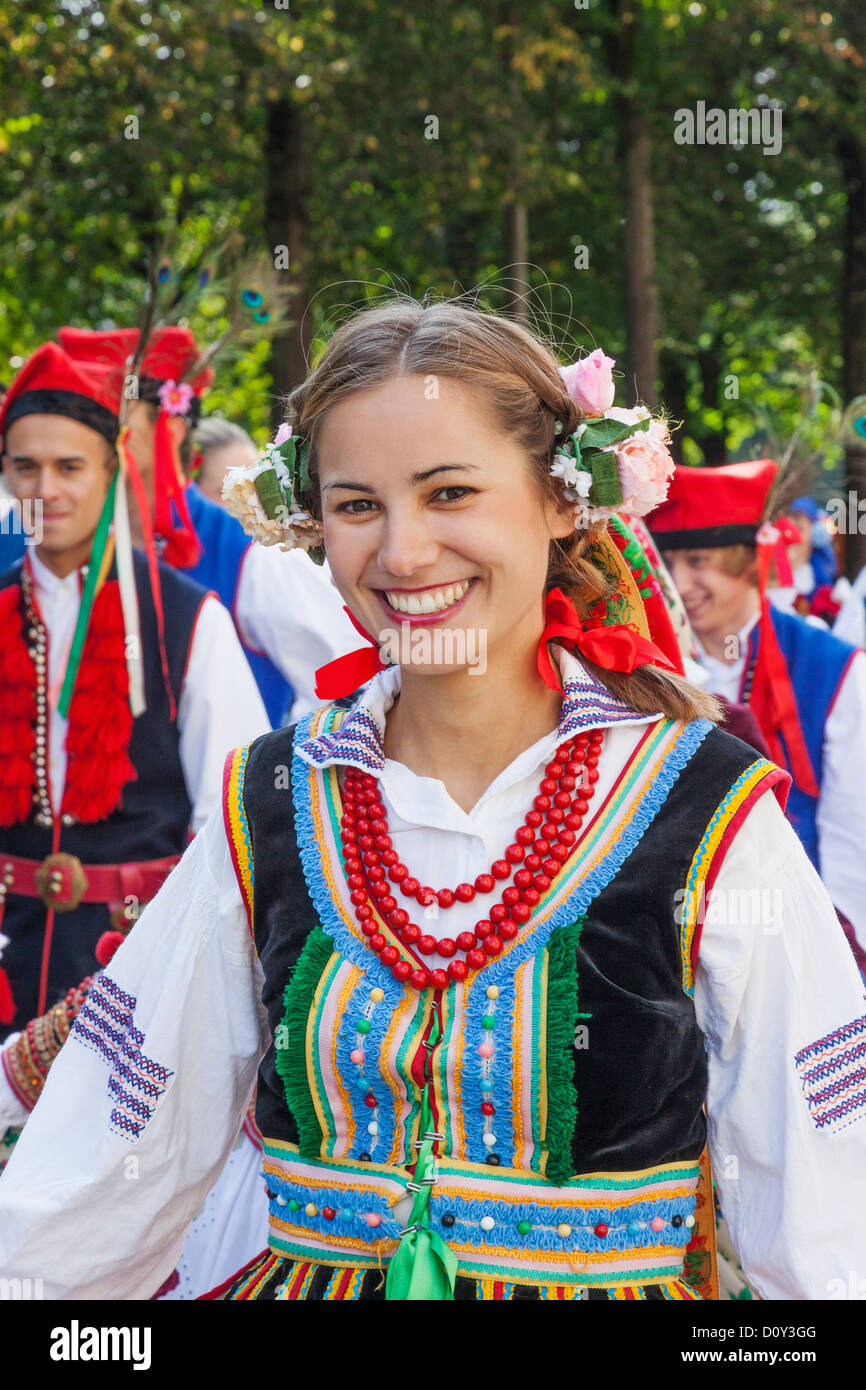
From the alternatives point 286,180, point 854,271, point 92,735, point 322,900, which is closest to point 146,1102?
point 322,900

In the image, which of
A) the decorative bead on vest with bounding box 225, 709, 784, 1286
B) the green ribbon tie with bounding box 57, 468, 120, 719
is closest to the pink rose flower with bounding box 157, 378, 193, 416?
the green ribbon tie with bounding box 57, 468, 120, 719

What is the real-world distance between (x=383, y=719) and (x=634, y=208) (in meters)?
11.6

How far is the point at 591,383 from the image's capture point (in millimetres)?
2199

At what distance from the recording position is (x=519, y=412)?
2.08m

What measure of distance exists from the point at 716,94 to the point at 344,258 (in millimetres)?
3877

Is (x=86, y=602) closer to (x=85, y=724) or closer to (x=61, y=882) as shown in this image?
(x=85, y=724)

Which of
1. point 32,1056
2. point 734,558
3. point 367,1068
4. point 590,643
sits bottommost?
point 32,1056

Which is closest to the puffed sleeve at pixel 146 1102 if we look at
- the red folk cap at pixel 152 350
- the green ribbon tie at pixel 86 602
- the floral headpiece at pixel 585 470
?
the floral headpiece at pixel 585 470

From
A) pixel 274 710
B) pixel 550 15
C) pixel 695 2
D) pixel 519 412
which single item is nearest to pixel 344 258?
pixel 550 15

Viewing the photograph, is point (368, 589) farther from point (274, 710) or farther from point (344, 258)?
point (344, 258)

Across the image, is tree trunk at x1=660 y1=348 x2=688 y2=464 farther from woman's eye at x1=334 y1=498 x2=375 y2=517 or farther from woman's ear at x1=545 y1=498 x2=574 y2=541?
woman's eye at x1=334 y1=498 x2=375 y2=517

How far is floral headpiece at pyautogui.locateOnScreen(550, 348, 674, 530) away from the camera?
Answer: 215 centimetres

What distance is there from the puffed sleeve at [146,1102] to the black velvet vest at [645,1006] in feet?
0.58

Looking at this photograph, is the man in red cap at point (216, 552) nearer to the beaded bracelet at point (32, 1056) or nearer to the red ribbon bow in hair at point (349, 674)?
the beaded bracelet at point (32, 1056)
